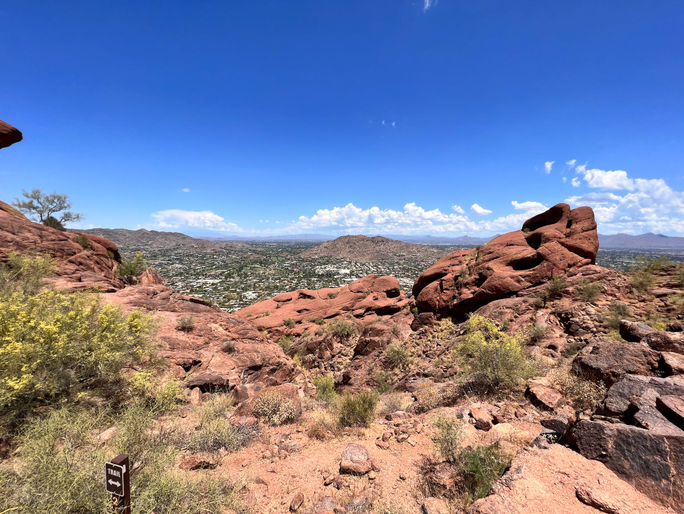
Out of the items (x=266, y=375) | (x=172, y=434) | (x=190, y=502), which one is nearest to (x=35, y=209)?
(x=266, y=375)

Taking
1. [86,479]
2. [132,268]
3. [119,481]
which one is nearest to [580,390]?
[119,481]

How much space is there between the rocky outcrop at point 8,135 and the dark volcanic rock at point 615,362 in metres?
34.6

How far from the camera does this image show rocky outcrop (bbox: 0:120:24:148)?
749 inches

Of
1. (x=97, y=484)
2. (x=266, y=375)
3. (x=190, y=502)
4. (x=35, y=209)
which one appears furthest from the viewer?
(x=35, y=209)

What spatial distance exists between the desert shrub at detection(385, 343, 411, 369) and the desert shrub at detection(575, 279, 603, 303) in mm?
8119

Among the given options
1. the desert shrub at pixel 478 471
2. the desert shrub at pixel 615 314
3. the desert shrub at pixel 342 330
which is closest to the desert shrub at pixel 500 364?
the desert shrub at pixel 478 471

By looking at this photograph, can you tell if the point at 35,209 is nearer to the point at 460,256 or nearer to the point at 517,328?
the point at 460,256

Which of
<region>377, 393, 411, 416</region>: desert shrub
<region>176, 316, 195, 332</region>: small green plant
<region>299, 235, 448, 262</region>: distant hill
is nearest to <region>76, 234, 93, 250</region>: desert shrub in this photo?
<region>176, 316, 195, 332</region>: small green plant

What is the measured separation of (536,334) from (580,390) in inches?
201

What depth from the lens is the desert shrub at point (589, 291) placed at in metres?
11.2

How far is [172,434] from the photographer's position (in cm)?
559

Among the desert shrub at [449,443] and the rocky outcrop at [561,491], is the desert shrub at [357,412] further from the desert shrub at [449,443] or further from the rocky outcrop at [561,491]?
the rocky outcrop at [561,491]

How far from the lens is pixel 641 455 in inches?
138

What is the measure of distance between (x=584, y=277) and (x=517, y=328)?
468 centimetres
